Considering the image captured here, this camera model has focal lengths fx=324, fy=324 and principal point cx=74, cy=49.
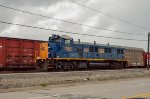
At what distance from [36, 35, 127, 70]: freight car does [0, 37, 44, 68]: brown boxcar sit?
892 millimetres

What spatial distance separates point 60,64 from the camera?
34.6 m

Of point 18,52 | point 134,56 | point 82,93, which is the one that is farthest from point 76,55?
point 82,93

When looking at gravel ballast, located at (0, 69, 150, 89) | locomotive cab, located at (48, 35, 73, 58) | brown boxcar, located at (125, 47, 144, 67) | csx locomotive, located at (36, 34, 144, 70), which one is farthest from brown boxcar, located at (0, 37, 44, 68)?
brown boxcar, located at (125, 47, 144, 67)

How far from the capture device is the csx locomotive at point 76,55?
3450 centimetres

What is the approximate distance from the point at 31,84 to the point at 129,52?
106 feet

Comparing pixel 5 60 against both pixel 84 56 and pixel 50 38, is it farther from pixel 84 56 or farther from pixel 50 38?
pixel 84 56

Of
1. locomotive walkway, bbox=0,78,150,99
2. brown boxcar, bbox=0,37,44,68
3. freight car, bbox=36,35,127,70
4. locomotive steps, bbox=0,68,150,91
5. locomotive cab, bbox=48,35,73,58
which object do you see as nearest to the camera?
locomotive walkway, bbox=0,78,150,99

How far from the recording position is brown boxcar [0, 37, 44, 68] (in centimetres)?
3159

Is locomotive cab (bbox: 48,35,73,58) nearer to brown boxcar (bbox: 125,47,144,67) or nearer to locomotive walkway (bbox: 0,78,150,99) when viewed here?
brown boxcar (bbox: 125,47,144,67)

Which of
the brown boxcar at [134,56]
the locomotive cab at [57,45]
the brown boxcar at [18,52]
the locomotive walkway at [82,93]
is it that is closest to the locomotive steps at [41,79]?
the locomotive walkway at [82,93]

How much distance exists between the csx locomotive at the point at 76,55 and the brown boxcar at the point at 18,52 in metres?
0.82

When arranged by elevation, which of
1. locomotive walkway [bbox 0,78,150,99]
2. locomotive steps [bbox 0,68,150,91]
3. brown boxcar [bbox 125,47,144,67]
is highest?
brown boxcar [bbox 125,47,144,67]

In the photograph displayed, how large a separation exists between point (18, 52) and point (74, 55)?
24.1 feet

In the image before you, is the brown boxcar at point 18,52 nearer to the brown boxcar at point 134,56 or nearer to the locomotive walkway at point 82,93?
the locomotive walkway at point 82,93
